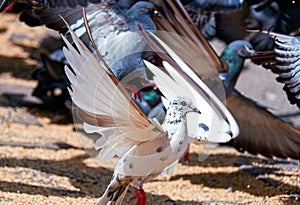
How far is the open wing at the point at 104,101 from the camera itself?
245cm

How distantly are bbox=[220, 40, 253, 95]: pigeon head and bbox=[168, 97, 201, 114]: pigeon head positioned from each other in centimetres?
161

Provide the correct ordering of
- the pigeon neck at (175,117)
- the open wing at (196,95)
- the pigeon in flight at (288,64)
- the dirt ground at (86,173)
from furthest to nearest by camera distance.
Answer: the dirt ground at (86,173), the pigeon in flight at (288,64), the open wing at (196,95), the pigeon neck at (175,117)

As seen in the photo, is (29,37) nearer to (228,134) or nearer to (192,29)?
(192,29)

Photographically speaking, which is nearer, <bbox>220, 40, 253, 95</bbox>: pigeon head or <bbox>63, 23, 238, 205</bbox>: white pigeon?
<bbox>63, 23, 238, 205</bbox>: white pigeon

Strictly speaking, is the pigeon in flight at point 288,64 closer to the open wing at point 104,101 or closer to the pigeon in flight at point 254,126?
the pigeon in flight at point 254,126

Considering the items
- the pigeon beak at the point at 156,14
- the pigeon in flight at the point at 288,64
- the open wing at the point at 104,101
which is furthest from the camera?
the pigeon beak at the point at 156,14

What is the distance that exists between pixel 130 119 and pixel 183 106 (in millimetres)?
261

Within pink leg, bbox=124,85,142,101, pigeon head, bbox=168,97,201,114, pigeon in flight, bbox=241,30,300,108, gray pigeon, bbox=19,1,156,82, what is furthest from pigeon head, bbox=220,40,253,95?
pigeon head, bbox=168,97,201,114

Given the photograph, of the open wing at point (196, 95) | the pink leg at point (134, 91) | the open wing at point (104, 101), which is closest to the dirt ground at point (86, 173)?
the pink leg at point (134, 91)

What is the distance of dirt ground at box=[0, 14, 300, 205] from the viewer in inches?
140

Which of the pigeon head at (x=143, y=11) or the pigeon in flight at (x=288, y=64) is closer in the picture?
the pigeon in flight at (x=288, y=64)

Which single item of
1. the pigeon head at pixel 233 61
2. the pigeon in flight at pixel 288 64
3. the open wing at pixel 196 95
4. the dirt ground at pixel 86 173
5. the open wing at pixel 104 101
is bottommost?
the dirt ground at pixel 86 173

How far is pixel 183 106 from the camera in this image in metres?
2.66

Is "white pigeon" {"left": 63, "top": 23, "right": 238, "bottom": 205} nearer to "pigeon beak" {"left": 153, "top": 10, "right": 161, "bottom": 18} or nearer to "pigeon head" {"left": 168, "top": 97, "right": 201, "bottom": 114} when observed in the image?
"pigeon head" {"left": 168, "top": 97, "right": 201, "bottom": 114}
